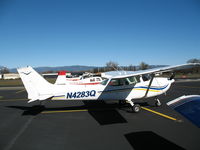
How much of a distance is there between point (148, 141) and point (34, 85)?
530 centimetres

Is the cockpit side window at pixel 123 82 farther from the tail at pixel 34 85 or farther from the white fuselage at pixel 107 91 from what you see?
the tail at pixel 34 85

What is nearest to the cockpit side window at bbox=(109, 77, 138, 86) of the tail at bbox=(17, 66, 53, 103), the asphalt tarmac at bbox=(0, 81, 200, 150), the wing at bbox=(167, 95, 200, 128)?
the asphalt tarmac at bbox=(0, 81, 200, 150)

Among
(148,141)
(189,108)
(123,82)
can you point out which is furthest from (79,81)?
(189,108)

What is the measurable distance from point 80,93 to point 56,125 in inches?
71.7

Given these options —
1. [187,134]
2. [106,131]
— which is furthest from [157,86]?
[106,131]

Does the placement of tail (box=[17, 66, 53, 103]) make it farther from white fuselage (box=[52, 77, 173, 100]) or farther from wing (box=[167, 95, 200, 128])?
wing (box=[167, 95, 200, 128])

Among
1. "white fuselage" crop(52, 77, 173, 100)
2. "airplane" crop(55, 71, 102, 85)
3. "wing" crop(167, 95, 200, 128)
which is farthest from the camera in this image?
"airplane" crop(55, 71, 102, 85)

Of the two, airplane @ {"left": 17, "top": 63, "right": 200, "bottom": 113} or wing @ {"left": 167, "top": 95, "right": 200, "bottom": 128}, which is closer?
wing @ {"left": 167, "top": 95, "right": 200, "bottom": 128}

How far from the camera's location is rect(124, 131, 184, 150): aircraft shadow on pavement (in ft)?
12.6

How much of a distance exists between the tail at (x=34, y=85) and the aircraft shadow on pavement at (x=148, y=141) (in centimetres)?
419

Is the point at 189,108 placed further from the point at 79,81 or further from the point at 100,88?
the point at 79,81

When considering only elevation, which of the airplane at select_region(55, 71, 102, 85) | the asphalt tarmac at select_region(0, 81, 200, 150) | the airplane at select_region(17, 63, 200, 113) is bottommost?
the asphalt tarmac at select_region(0, 81, 200, 150)

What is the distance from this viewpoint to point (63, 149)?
392 centimetres

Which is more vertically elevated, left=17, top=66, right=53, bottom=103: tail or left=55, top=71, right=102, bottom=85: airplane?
left=17, top=66, right=53, bottom=103: tail
